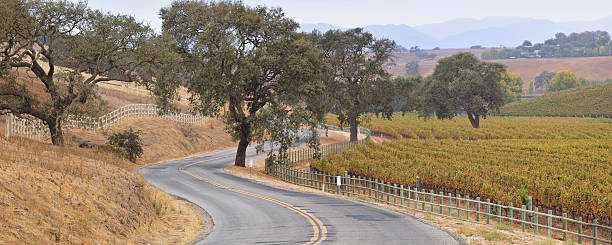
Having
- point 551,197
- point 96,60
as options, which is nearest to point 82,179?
point 96,60

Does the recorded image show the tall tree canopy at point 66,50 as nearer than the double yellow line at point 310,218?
No

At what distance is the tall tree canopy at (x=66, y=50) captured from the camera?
31000 millimetres

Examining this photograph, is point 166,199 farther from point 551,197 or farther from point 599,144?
point 599,144

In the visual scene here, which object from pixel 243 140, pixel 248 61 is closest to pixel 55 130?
pixel 248 61

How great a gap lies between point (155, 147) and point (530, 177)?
1306 inches

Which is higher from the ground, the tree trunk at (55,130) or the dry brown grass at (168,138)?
the tree trunk at (55,130)

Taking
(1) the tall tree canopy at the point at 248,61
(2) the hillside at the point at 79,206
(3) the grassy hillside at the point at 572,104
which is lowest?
(3) the grassy hillside at the point at 572,104

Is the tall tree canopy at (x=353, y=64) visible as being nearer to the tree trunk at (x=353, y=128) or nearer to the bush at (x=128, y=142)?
the tree trunk at (x=353, y=128)

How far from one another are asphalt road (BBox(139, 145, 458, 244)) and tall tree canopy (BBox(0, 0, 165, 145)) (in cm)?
702

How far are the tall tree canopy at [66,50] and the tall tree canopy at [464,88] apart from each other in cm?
5917

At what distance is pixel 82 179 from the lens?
712 inches

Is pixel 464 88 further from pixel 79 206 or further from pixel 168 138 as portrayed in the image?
pixel 79 206

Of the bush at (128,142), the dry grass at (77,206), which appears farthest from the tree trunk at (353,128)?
the dry grass at (77,206)

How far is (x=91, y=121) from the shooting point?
48.7 metres
